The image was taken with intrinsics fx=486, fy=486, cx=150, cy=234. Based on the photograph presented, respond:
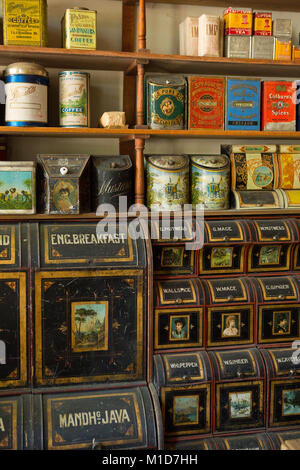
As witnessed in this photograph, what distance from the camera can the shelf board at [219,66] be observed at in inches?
95.7

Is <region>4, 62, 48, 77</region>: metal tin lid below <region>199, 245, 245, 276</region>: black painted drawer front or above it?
above

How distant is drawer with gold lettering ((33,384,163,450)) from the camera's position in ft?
6.97

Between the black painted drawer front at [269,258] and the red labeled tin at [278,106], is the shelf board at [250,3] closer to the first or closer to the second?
the red labeled tin at [278,106]

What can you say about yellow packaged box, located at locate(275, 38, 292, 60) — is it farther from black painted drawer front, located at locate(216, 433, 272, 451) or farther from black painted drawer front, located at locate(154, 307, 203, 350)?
black painted drawer front, located at locate(216, 433, 272, 451)

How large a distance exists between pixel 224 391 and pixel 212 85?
1.56m

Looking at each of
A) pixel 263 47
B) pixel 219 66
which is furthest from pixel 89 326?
pixel 263 47

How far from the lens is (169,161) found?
8.24 ft

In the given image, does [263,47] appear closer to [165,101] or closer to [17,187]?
[165,101]

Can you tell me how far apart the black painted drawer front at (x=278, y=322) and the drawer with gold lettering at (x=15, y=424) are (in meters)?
1.21

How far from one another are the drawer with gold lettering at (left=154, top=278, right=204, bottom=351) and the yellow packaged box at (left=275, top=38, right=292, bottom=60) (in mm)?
1293

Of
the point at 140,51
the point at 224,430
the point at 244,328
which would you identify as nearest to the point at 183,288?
the point at 244,328

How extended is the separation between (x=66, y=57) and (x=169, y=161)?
72 cm

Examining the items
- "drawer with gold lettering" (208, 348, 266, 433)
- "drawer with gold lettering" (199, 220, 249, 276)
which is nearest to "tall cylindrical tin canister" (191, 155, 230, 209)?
"drawer with gold lettering" (199, 220, 249, 276)
